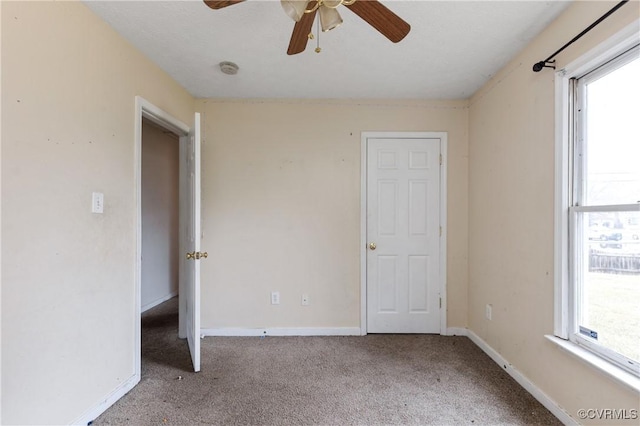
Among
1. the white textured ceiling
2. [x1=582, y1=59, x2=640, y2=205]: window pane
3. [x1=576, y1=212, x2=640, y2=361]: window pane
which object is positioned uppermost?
the white textured ceiling

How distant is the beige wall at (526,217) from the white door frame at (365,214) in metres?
0.28

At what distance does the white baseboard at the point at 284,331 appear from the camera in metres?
2.82

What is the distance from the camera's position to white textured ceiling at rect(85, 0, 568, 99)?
1608mm

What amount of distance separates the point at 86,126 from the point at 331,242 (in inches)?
81.5

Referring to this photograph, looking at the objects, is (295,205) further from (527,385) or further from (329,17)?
(527,385)

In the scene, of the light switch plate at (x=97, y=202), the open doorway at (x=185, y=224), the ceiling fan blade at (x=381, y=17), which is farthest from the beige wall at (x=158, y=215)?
the ceiling fan blade at (x=381, y=17)

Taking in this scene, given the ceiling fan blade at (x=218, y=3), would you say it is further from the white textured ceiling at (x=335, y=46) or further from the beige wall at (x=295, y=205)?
the beige wall at (x=295, y=205)

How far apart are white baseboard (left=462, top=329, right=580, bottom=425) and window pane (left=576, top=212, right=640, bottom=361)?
48 cm

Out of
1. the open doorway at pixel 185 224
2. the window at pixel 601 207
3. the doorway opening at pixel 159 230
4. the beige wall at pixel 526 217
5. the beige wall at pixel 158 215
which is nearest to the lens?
the window at pixel 601 207

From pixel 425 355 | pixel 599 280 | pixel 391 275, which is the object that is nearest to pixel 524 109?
pixel 599 280

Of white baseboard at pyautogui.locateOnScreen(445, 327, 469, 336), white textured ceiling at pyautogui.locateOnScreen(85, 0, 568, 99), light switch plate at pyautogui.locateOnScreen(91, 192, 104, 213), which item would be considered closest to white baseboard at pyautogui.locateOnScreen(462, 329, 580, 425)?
white baseboard at pyautogui.locateOnScreen(445, 327, 469, 336)

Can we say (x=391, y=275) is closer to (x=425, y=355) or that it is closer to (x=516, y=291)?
(x=425, y=355)

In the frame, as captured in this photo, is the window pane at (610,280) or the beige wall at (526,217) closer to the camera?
the window pane at (610,280)

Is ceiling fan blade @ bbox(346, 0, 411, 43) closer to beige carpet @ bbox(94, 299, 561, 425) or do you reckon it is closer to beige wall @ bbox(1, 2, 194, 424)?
beige wall @ bbox(1, 2, 194, 424)
